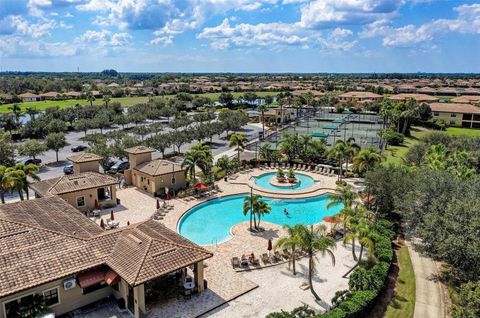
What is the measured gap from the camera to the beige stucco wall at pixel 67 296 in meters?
18.2

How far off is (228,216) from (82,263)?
17510mm

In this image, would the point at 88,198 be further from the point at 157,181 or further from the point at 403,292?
the point at 403,292

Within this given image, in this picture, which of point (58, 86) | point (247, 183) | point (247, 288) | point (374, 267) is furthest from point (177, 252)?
point (58, 86)

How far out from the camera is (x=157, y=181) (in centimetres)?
3853

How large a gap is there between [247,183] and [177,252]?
23.6 metres

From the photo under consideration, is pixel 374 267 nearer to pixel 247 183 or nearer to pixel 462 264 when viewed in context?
pixel 462 264

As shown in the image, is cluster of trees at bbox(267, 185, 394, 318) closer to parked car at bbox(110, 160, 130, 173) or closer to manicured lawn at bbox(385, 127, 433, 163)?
manicured lawn at bbox(385, 127, 433, 163)

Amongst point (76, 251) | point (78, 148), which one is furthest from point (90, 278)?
point (78, 148)

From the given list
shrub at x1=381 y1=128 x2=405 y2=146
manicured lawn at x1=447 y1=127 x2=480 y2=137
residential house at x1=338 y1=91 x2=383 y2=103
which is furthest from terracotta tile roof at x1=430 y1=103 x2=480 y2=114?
shrub at x1=381 y1=128 x2=405 y2=146

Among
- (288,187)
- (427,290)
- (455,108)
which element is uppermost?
(455,108)

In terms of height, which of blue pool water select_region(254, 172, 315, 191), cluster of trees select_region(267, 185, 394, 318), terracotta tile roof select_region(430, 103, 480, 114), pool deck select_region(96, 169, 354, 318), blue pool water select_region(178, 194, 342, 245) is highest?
terracotta tile roof select_region(430, 103, 480, 114)

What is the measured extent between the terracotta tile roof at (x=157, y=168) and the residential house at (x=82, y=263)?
52.5 ft

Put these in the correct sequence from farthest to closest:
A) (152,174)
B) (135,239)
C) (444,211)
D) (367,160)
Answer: (367,160), (152,174), (444,211), (135,239)

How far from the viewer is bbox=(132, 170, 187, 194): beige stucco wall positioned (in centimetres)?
3856
